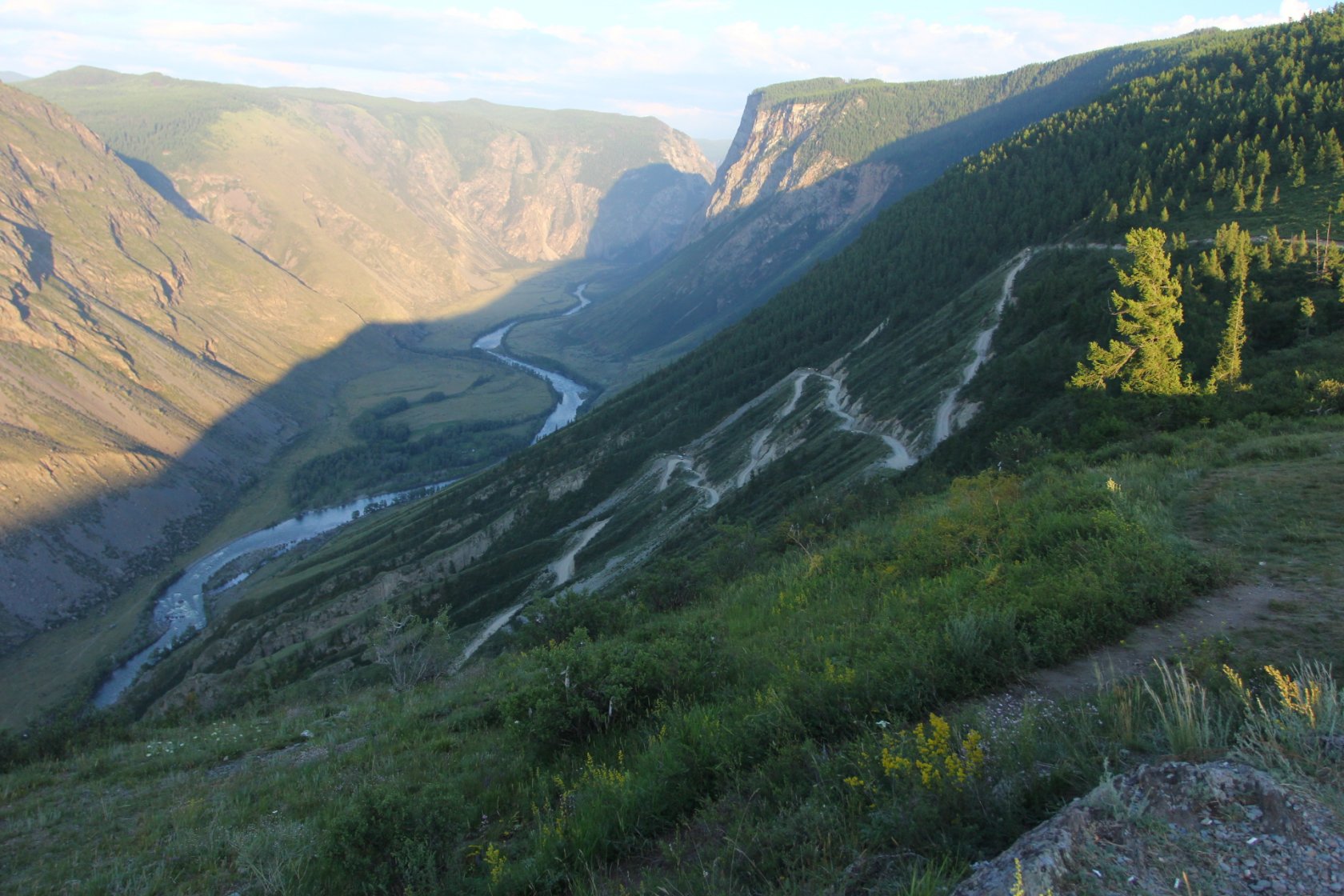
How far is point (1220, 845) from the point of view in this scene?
520 centimetres

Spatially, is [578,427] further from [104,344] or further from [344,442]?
[104,344]

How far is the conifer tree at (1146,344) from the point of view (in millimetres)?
34500

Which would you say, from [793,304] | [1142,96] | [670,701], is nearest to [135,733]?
[670,701]

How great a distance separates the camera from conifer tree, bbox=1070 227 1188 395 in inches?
1358

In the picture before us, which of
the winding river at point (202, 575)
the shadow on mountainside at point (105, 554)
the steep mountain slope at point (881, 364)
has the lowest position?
the winding river at point (202, 575)

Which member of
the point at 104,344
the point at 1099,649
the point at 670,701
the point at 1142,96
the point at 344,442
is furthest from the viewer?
the point at 344,442

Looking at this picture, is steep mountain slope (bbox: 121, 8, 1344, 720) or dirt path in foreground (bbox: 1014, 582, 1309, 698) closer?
dirt path in foreground (bbox: 1014, 582, 1309, 698)

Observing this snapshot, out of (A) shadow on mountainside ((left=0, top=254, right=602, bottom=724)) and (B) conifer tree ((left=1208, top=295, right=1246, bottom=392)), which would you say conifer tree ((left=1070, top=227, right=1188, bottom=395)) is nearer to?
(B) conifer tree ((left=1208, top=295, right=1246, bottom=392))

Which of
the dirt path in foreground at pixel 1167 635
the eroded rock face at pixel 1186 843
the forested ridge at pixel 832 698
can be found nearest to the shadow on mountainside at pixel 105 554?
the forested ridge at pixel 832 698

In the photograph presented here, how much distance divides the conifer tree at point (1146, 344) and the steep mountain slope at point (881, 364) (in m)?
2.99

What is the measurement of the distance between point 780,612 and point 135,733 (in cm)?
1958

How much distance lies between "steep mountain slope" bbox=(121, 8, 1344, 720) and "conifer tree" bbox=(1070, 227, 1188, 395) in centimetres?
299

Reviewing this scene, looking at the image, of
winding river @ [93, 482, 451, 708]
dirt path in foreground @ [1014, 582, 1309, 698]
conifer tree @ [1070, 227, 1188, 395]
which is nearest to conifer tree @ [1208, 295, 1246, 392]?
conifer tree @ [1070, 227, 1188, 395]

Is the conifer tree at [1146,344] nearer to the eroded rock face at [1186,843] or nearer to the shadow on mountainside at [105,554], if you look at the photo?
the eroded rock face at [1186,843]
